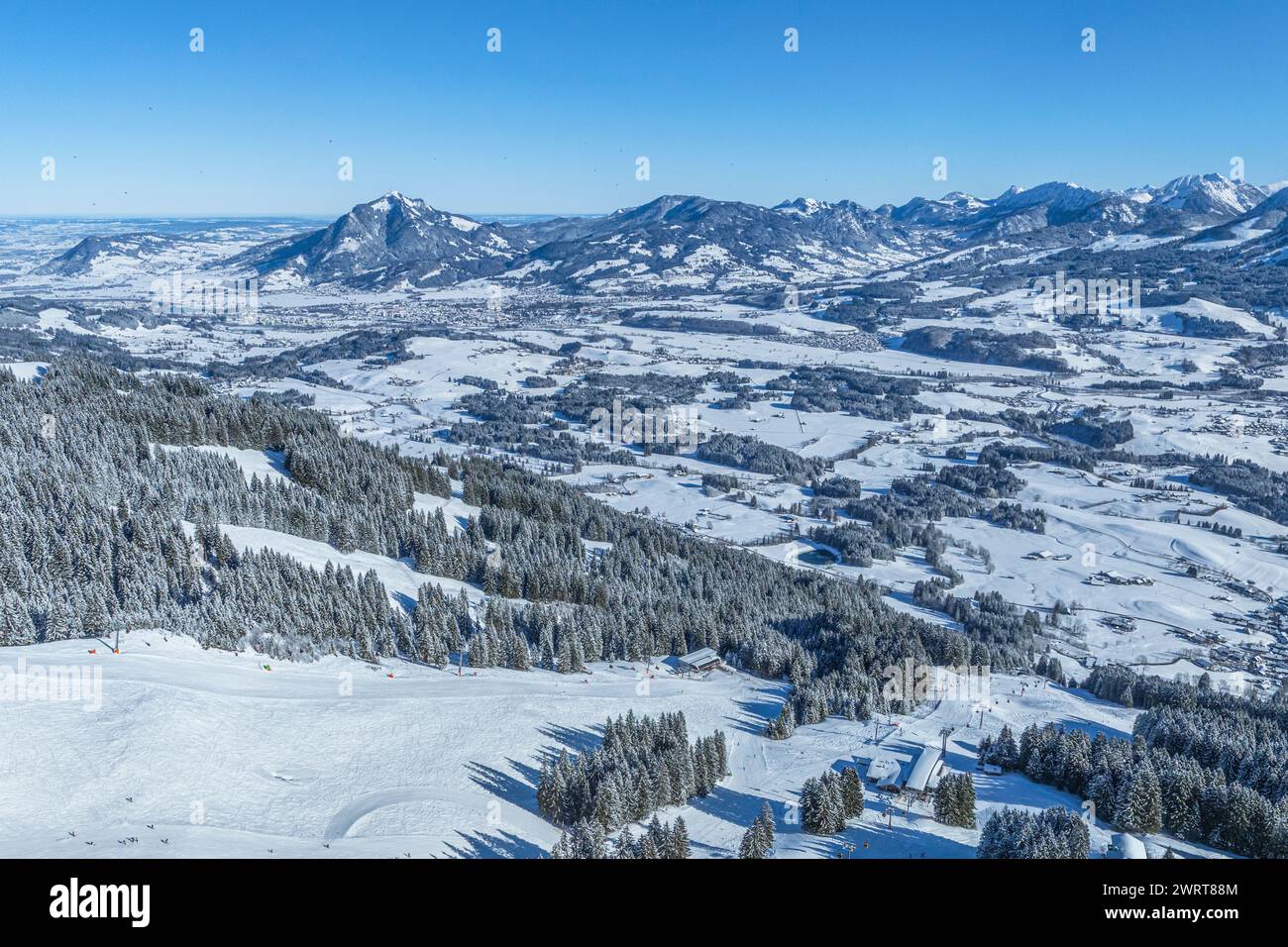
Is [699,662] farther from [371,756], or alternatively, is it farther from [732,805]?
[371,756]

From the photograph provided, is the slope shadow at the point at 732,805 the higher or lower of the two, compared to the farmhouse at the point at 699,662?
lower

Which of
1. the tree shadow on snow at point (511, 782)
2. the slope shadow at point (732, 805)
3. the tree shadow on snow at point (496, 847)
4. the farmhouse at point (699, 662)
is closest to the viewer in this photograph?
the tree shadow on snow at point (496, 847)

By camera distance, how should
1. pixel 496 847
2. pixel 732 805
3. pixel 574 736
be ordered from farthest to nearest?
pixel 574 736, pixel 732 805, pixel 496 847

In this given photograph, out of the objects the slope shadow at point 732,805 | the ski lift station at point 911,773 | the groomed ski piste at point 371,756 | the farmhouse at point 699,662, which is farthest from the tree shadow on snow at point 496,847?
the farmhouse at point 699,662

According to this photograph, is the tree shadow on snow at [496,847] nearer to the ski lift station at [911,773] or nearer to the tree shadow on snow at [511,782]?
the tree shadow on snow at [511,782]

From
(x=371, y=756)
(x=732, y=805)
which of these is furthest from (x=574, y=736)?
(x=371, y=756)

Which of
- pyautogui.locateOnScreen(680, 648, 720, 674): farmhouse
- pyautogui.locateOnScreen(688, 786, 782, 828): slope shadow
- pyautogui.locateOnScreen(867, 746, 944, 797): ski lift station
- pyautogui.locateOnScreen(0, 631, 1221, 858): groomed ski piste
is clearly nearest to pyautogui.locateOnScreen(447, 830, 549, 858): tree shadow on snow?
pyautogui.locateOnScreen(0, 631, 1221, 858): groomed ski piste
